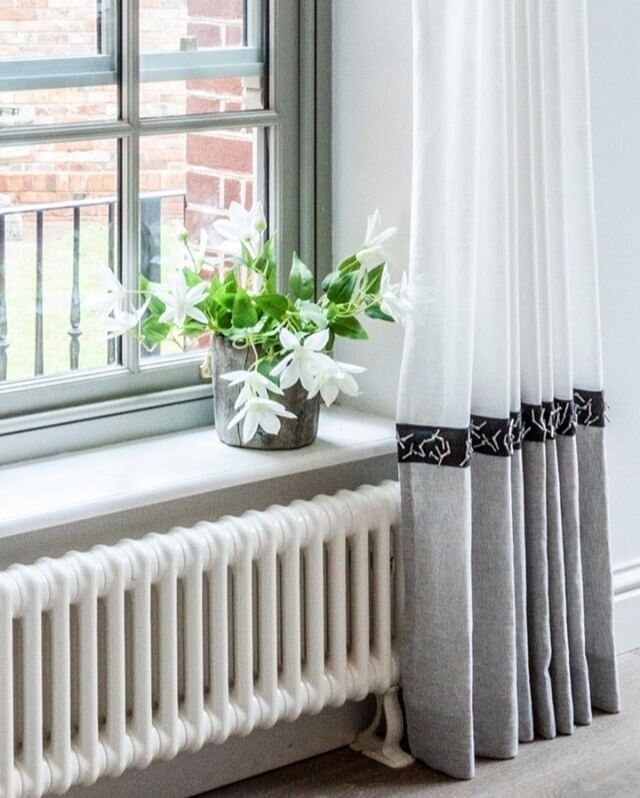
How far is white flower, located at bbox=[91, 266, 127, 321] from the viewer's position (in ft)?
8.32

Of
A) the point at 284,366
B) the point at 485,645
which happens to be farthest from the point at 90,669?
the point at 485,645

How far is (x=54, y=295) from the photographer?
2.61 m

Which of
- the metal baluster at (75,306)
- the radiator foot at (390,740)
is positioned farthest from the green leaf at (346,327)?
the radiator foot at (390,740)

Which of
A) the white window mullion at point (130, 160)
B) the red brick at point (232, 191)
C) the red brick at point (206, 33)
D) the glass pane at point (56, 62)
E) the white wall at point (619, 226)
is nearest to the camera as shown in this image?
the glass pane at point (56, 62)

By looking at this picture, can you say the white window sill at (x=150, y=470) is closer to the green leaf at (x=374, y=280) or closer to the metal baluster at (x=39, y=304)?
the metal baluster at (x=39, y=304)

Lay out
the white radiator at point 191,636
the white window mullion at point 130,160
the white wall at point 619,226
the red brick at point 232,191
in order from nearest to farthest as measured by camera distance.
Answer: the white radiator at point 191,636 → the white window mullion at point 130,160 → the red brick at point 232,191 → the white wall at point 619,226

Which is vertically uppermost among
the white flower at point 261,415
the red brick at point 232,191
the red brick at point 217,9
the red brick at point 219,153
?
the red brick at point 217,9

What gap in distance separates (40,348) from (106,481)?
304 millimetres

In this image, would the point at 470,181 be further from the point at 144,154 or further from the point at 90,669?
the point at 90,669

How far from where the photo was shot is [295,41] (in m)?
2.83

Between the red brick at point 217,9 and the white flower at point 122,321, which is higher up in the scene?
the red brick at point 217,9

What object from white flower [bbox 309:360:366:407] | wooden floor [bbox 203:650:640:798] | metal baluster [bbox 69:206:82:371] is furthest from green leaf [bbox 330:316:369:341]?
wooden floor [bbox 203:650:640:798]

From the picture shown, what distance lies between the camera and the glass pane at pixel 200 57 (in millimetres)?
2641

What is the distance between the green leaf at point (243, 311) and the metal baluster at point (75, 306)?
27 centimetres
